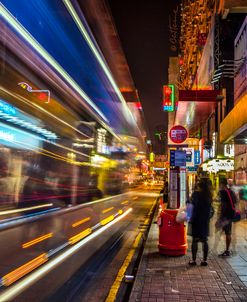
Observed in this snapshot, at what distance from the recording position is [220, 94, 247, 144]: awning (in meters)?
11.5

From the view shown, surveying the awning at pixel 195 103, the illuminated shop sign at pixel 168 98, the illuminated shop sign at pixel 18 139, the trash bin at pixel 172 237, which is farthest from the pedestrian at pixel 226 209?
the illuminated shop sign at pixel 168 98

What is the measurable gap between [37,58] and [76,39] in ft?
7.55

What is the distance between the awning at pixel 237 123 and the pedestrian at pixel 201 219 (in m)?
4.21

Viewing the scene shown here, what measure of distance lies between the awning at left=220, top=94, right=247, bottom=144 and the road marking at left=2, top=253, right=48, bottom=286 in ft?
22.9

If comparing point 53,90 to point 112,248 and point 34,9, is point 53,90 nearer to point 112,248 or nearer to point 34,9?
Answer: point 34,9

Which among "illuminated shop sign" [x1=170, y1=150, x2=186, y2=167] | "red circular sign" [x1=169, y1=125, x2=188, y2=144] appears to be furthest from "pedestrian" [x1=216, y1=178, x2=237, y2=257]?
"red circular sign" [x1=169, y1=125, x2=188, y2=144]

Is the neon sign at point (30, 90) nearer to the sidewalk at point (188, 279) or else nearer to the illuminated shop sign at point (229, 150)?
the sidewalk at point (188, 279)

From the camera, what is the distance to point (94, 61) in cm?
878

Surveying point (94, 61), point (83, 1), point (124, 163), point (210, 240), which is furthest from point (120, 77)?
point (210, 240)

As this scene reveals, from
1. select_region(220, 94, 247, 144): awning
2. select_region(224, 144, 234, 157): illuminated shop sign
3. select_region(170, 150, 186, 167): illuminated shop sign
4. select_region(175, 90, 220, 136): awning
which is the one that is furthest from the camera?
select_region(224, 144, 234, 157): illuminated shop sign

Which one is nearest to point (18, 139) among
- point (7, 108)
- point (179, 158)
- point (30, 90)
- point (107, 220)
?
point (7, 108)

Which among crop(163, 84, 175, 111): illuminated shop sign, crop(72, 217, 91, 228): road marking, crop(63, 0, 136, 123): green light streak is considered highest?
crop(163, 84, 175, 111): illuminated shop sign

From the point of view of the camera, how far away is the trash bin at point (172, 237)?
8461mm

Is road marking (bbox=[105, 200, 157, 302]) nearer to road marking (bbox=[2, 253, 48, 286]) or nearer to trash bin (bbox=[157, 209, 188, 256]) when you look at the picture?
trash bin (bbox=[157, 209, 188, 256])
